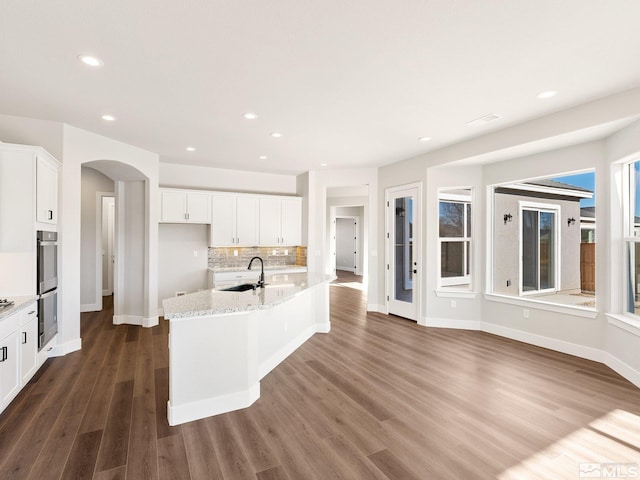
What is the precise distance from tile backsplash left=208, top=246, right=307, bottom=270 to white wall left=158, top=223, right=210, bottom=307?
8.8 inches

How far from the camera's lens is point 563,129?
3.51 m

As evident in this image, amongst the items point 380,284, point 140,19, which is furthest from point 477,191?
point 140,19

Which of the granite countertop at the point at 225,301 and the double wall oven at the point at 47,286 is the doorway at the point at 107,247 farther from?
the granite countertop at the point at 225,301

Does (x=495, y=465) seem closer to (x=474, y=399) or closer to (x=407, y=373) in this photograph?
(x=474, y=399)

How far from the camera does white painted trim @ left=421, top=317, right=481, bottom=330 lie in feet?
16.9

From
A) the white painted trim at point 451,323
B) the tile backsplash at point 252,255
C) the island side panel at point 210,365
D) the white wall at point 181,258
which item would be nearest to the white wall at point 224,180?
the white wall at point 181,258

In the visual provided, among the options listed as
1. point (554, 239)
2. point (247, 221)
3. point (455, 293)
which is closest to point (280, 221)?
point (247, 221)

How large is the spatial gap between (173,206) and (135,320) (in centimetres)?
199

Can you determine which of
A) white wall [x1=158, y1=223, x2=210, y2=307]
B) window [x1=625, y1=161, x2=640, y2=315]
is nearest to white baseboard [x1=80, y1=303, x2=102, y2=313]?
white wall [x1=158, y1=223, x2=210, y2=307]

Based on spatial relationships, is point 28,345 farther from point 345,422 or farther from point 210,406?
point 345,422

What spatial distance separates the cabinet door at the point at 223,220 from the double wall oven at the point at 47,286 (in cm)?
248

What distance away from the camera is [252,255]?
6625 mm

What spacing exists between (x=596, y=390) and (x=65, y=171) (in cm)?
614

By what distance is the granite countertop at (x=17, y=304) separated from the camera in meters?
2.62
